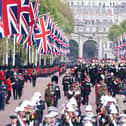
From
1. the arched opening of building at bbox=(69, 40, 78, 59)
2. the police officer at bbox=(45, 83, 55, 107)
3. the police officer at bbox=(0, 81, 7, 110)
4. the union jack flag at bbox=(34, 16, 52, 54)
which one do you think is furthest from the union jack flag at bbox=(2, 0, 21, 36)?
the arched opening of building at bbox=(69, 40, 78, 59)

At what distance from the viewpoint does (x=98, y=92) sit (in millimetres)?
27625

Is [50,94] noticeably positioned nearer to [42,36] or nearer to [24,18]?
[24,18]

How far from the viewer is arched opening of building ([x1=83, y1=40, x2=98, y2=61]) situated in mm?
189875

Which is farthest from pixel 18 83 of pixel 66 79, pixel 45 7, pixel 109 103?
pixel 45 7

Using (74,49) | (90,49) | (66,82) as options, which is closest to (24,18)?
(66,82)

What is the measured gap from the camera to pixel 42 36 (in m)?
51.1

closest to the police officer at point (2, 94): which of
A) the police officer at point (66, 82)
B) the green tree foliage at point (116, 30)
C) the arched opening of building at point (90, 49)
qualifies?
the police officer at point (66, 82)

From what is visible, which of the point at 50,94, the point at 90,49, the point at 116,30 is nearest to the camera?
the point at 50,94

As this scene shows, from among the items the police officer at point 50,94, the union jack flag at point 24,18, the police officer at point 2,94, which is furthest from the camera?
the union jack flag at point 24,18

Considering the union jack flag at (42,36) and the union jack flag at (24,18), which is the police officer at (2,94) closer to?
the union jack flag at (24,18)

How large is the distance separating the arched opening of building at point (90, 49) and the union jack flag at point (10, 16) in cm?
15957

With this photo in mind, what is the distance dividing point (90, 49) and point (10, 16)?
16454 cm

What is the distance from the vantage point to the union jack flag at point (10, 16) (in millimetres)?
29016

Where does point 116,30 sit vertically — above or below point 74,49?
above
